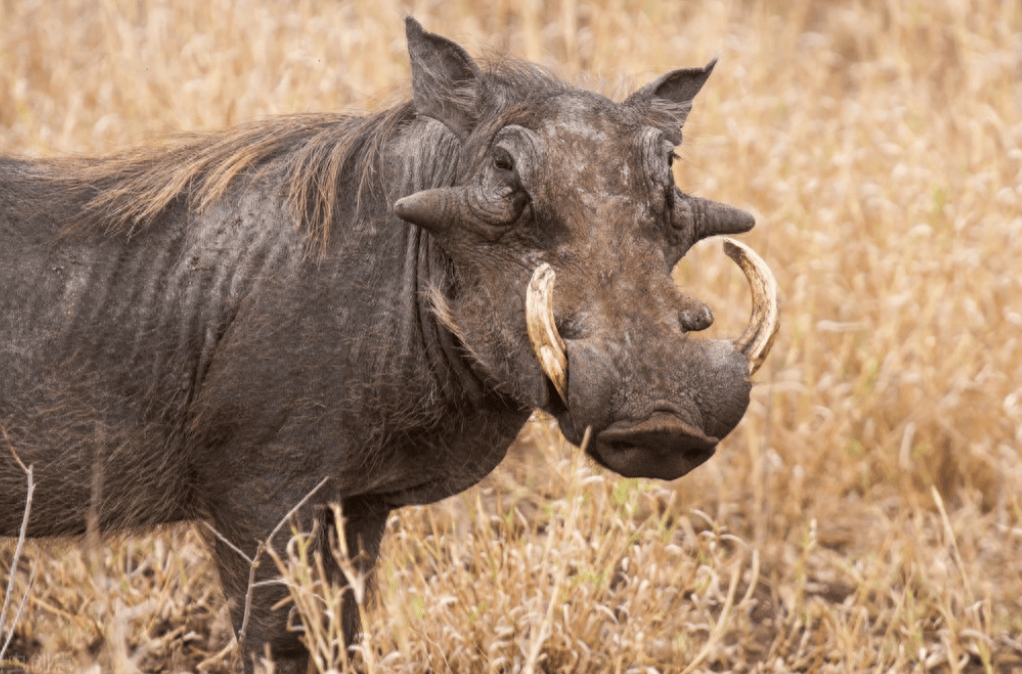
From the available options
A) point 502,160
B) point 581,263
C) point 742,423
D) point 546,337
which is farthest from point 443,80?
point 742,423

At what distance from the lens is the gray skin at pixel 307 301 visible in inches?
96.8

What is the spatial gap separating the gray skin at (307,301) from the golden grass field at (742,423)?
254mm

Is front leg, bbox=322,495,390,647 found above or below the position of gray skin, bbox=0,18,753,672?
below

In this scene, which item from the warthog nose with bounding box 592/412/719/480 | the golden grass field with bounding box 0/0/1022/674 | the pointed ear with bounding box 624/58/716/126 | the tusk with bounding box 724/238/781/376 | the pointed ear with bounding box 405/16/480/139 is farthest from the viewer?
the golden grass field with bounding box 0/0/1022/674

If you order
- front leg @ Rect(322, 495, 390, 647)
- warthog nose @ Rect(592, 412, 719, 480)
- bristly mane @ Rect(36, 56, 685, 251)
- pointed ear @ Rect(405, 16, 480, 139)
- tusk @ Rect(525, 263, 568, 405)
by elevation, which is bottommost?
front leg @ Rect(322, 495, 390, 647)

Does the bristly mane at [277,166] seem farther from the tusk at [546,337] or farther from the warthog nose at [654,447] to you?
the warthog nose at [654,447]

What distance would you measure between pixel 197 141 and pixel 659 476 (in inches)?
56.0

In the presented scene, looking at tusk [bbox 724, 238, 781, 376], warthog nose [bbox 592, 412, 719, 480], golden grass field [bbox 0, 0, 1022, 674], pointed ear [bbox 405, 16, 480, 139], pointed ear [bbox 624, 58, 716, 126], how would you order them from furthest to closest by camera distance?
golden grass field [bbox 0, 0, 1022, 674] → pointed ear [bbox 624, 58, 716, 126] → pointed ear [bbox 405, 16, 480, 139] → tusk [bbox 724, 238, 781, 376] → warthog nose [bbox 592, 412, 719, 480]

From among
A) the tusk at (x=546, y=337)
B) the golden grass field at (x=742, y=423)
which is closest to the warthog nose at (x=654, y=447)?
the tusk at (x=546, y=337)

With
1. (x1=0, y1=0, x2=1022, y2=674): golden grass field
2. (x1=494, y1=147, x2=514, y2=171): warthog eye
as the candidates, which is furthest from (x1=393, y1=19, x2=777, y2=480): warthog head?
(x1=0, y1=0, x2=1022, y2=674): golden grass field

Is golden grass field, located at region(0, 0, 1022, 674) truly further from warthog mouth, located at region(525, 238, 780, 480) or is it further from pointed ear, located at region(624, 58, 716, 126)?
pointed ear, located at region(624, 58, 716, 126)

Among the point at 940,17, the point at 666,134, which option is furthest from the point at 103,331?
the point at 940,17

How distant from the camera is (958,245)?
478cm

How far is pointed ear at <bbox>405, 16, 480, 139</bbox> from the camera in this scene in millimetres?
2594
